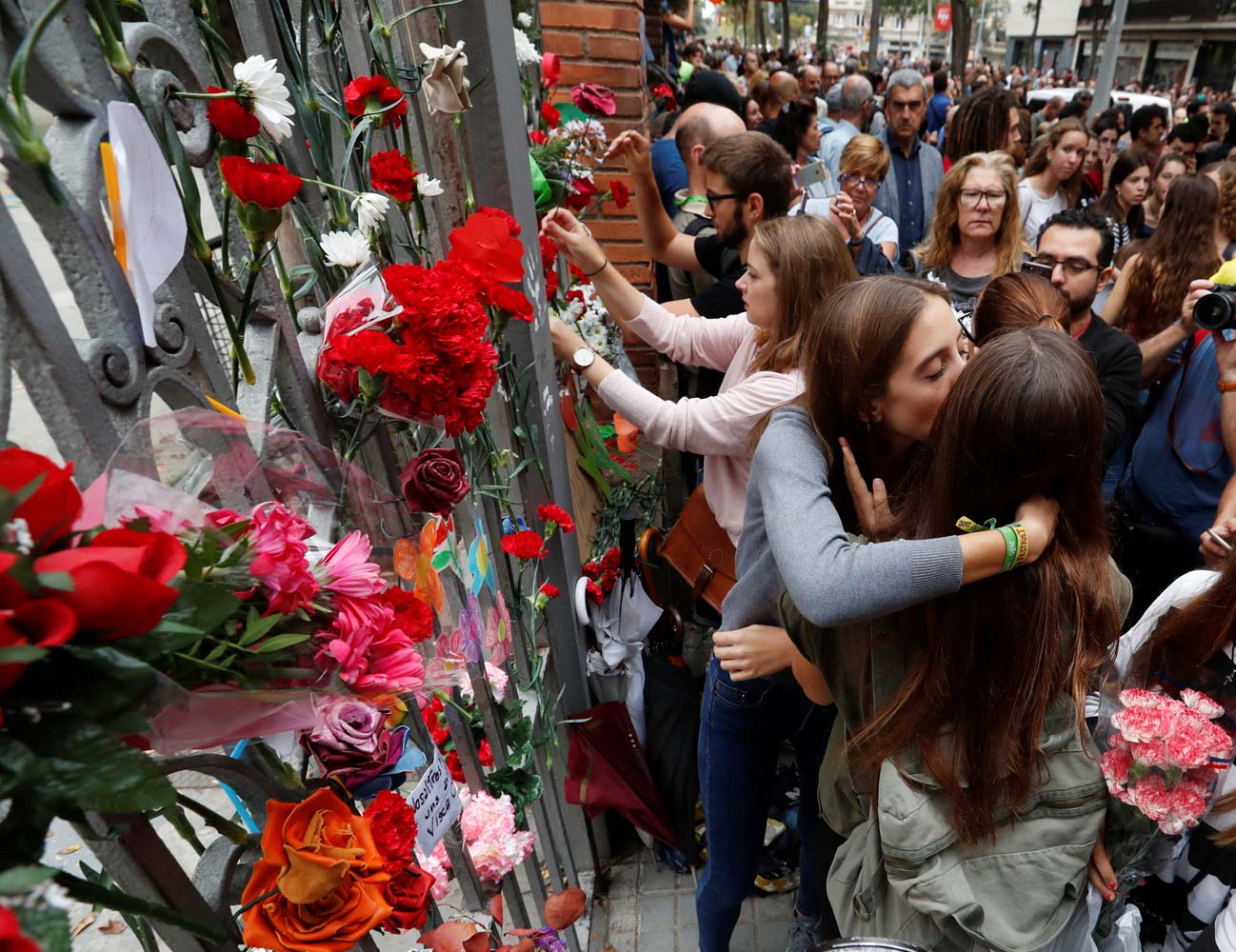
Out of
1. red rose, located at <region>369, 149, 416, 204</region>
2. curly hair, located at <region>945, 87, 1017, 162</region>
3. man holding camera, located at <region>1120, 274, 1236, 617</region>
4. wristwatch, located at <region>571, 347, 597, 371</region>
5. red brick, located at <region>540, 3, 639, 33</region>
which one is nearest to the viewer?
red rose, located at <region>369, 149, 416, 204</region>

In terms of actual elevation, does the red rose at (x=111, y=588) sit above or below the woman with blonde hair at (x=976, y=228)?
above

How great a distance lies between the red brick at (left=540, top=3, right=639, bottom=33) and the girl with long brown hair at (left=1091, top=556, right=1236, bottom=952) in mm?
2971

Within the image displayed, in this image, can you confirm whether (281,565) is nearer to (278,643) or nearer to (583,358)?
(278,643)

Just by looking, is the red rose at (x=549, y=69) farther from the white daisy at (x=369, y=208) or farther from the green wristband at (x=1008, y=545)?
the green wristband at (x=1008, y=545)

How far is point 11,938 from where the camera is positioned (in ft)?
1.04

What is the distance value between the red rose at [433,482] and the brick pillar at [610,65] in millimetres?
2406

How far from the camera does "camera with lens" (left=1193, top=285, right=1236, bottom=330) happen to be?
2.03 metres

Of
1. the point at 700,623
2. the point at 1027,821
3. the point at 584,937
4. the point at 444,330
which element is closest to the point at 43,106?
the point at 444,330

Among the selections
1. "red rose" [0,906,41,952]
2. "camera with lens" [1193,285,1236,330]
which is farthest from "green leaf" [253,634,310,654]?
"camera with lens" [1193,285,1236,330]

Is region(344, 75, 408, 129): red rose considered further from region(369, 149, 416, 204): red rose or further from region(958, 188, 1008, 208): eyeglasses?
region(958, 188, 1008, 208): eyeglasses

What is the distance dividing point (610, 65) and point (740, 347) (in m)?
1.95

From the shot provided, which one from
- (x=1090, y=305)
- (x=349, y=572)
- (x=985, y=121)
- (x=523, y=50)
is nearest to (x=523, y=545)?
(x=349, y=572)

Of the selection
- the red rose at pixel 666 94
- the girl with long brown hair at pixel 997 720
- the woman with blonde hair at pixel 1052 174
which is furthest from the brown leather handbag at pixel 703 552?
the red rose at pixel 666 94

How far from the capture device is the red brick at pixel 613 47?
10.9 ft
